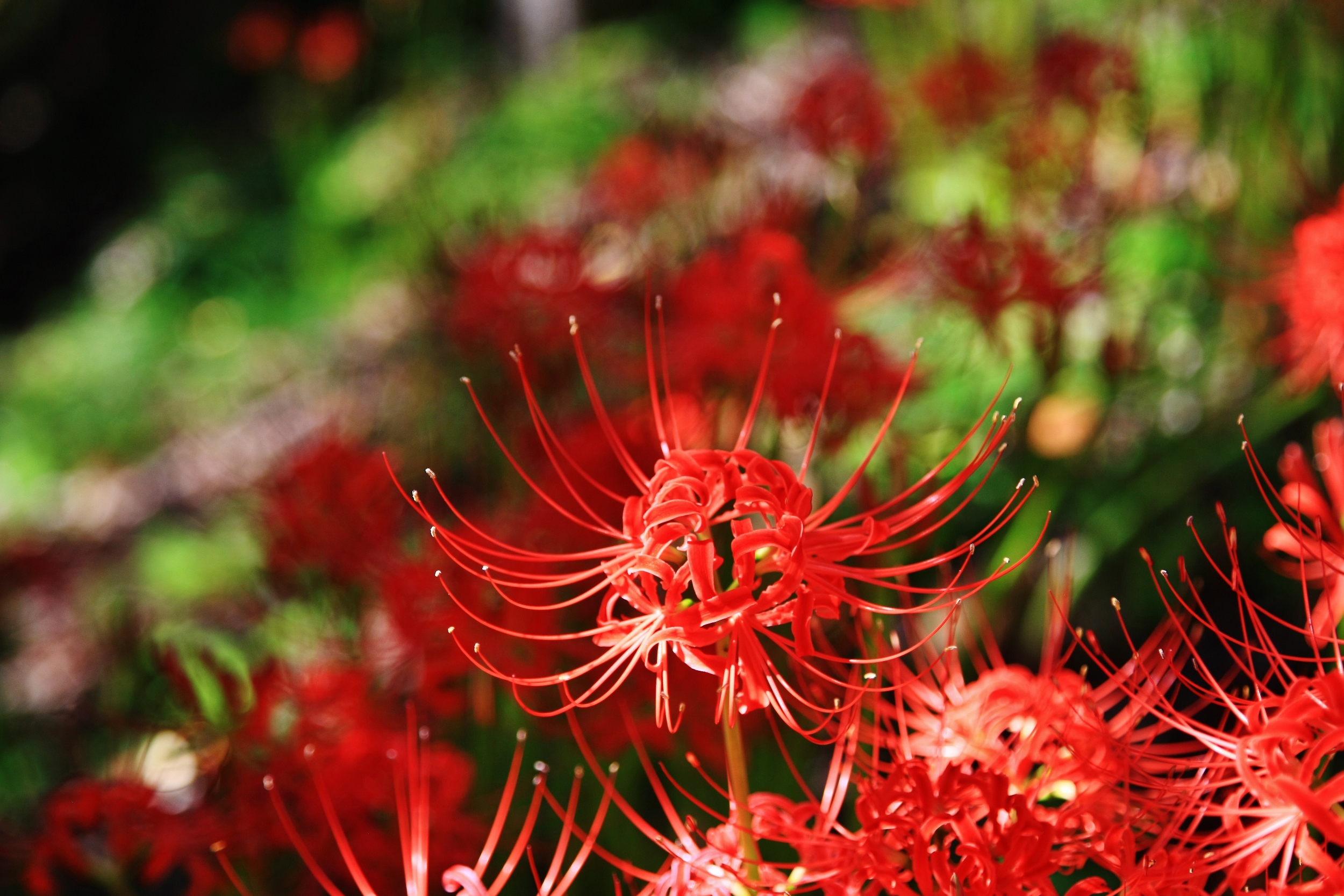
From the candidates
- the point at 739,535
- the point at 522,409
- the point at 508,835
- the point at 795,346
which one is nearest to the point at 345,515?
the point at 522,409

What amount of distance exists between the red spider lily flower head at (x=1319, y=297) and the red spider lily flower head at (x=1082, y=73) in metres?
0.65

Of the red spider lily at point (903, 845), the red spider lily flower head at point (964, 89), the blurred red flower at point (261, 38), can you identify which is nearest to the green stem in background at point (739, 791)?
the red spider lily at point (903, 845)

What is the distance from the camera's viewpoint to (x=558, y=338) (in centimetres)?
143

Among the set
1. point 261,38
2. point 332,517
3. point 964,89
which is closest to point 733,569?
point 332,517

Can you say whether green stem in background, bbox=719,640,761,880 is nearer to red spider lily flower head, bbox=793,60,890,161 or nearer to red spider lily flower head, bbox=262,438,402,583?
red spider lily flower head, bbox=262,438,402,583

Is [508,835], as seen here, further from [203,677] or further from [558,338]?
[203,677]

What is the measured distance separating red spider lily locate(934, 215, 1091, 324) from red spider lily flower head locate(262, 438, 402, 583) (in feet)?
2.59

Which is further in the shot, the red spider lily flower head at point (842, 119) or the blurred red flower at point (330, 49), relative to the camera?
the blurred red flower at point (330, 49)

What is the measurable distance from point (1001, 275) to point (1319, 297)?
345 millimetres

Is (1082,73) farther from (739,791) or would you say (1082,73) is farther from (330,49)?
(330,49)

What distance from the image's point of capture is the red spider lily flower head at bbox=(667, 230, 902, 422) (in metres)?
1.17

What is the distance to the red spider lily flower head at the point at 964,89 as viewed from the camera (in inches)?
85.2

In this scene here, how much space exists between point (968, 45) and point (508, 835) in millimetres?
2152

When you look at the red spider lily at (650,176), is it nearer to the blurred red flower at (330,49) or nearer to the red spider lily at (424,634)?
the red spider lily at (424,634)
